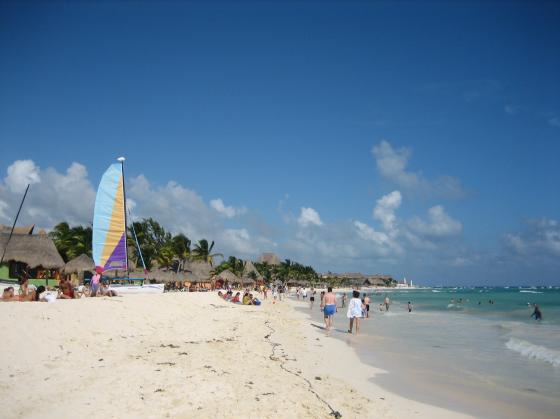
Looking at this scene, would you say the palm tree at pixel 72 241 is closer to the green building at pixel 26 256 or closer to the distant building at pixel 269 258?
the green building at pixel 26 256

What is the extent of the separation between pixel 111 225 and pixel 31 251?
13.4 ft

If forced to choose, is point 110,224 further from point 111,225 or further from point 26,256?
point 26,256

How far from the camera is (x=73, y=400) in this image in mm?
4855

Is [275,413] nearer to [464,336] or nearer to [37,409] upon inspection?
[37,409]

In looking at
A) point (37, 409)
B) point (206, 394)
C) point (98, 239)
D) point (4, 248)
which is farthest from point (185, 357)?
point (4, 248)

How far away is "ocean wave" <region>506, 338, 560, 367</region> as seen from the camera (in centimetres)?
1012

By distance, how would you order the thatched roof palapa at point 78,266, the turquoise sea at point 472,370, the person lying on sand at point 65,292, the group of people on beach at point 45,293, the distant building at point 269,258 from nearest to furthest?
the turquoise sea at point 472,370 → the group of people on beach at point 45,293 → the person lying on sand at point 65,292 → the thatched roof palapa at point 78,266 → the distant building at point 269,258

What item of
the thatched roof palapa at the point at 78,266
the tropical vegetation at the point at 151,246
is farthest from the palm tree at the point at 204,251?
the thatched roof palapa at the point at 78,266

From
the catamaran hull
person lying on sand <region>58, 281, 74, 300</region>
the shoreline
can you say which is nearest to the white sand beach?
the shoreline

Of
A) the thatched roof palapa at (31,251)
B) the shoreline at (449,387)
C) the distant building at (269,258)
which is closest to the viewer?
the shoreline at (449,387)

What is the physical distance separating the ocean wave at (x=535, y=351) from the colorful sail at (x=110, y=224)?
17.8 m

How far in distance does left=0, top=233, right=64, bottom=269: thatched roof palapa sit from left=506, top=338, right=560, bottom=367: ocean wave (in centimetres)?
2051

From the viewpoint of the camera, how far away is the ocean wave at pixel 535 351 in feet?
33.2

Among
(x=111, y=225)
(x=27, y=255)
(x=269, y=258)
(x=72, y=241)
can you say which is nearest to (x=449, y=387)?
(x=111, y=225)
